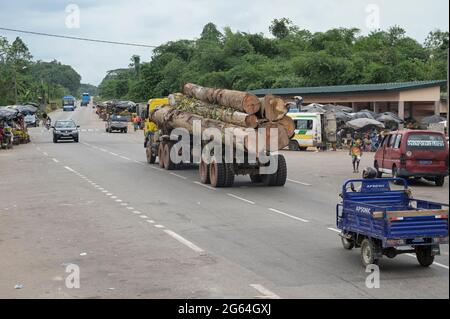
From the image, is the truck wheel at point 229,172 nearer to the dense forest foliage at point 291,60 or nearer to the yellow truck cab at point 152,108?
the yellow truck cab at point 152,108

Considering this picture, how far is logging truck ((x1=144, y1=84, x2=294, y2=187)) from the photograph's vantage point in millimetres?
21156

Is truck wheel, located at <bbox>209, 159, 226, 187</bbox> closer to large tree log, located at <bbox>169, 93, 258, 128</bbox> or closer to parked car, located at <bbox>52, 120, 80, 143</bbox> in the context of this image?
large tree log, located at <bbox>169, 93, 258, 128</bbox>

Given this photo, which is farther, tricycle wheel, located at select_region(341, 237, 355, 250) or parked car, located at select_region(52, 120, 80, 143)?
parked car, located at select_region(52, 120, 80, 143)

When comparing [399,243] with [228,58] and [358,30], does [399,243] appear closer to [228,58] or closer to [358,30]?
[228,58]

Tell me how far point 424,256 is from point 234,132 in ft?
36.6

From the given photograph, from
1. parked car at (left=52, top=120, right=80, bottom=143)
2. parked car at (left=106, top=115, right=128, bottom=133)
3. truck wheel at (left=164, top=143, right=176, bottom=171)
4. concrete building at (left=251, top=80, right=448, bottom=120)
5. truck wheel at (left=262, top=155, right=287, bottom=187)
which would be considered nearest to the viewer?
truck wheel at (left=262, top=155, right=287, bottom=187)

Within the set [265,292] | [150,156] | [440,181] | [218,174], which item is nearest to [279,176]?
[218,174]

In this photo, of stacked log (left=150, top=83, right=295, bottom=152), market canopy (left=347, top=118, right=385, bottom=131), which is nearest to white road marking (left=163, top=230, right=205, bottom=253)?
stacked log (left=150, top=83, right=295, bottom=152)

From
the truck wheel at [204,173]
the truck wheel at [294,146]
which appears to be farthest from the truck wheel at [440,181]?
the truck wheel at [294,146]

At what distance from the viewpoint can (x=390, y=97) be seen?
5172 centimetres

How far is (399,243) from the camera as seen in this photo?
33.4 ft

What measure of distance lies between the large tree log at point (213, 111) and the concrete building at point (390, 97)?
25442mm

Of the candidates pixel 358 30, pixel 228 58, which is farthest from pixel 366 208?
pixel 358 30

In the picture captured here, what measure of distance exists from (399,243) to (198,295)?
3088 millimetres
